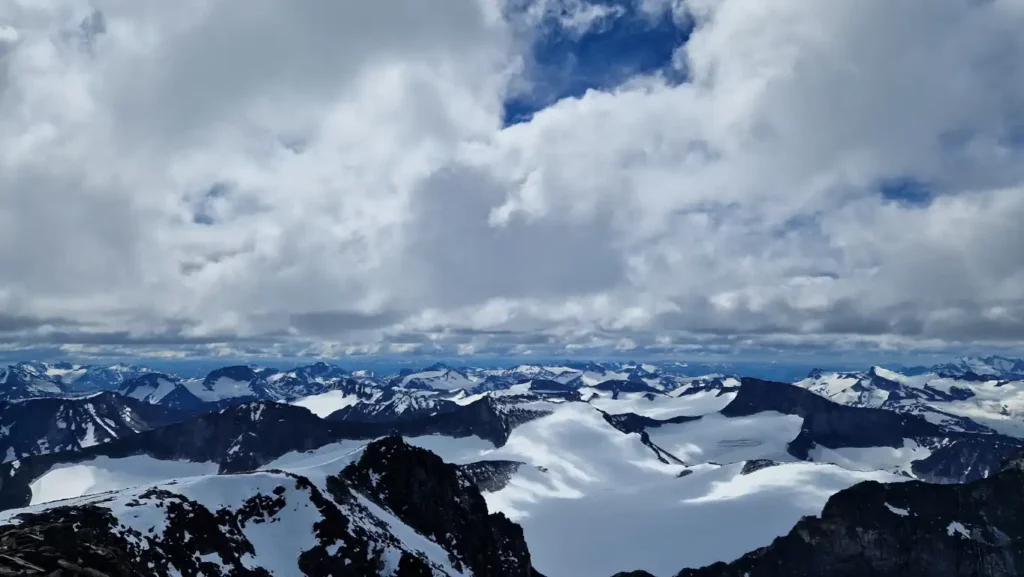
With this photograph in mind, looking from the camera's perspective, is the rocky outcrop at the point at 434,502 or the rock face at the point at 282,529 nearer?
the rock face at the point at 282,529

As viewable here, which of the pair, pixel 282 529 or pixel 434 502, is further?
pixel 434 502

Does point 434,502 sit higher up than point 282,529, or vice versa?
point 282,529

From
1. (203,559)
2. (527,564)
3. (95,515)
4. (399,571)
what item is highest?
(95,515)

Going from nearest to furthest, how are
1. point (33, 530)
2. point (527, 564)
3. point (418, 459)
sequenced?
point (33, 530)
point (418, 459)
point (527, 564)

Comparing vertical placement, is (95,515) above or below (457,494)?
above

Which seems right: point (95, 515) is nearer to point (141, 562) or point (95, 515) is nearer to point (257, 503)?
point (141, 562)

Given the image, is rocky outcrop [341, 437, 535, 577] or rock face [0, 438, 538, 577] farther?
rocky outcrop [341, 437, 535, 577]

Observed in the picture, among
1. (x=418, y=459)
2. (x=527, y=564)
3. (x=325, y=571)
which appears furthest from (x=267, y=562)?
(x=527, y=564)

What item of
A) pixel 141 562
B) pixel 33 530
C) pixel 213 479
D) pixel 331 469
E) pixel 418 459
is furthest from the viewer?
pixel 418 459
